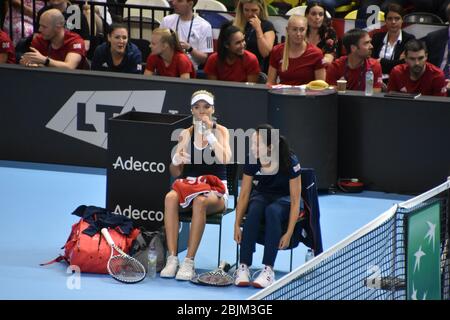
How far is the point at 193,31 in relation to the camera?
1418 centimetres

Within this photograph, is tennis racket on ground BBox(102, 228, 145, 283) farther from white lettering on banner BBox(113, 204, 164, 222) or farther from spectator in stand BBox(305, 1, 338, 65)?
spectator in stand BBox(305, 1, 338, 65)

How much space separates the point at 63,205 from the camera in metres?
12.0

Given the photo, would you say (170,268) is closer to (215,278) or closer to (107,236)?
(215,278)

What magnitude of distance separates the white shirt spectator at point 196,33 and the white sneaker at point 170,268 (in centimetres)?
467

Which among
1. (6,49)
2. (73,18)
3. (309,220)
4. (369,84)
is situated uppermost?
(73,18)

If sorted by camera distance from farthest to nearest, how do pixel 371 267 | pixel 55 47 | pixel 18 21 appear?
pixel 18 21 < pixel 55 47 < pixel 371 267

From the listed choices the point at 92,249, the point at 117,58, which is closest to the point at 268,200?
the point at 92,249

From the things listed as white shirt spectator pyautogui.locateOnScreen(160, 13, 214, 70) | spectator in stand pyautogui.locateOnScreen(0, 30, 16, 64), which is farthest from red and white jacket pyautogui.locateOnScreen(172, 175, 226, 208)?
spectator in stand pyautogui.locateOnScreen(0, 30, 16, 64)

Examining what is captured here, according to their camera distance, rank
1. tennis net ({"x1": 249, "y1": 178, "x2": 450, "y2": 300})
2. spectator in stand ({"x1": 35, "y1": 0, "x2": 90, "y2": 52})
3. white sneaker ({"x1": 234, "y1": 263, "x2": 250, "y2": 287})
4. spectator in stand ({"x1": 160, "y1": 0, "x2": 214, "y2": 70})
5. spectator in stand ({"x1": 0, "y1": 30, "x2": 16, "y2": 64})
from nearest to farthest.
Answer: tennis net ({"x1": 249, "y1": 178, "x2": 450, "y2": 300}) → white sneaker ({"x1": 234, "y1": 263, "x2": 250, "y2": 287}) → spectator in stand ({"x1": 0, "y1": 30, "x2": 16, "y2": 64}) → spectator in stand ({"x1": 160, "y1": 0, "x2": 214, "y2": 70}) → spectator in stand ({"x1": 35, "y1": 0, "x2": 90, "y2": 52})

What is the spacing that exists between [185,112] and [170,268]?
3321mm

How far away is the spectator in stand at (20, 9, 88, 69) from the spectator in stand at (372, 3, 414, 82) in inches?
138

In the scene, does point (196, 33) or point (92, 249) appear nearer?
point (92, 249)

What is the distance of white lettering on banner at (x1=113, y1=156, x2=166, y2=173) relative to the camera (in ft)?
33.6

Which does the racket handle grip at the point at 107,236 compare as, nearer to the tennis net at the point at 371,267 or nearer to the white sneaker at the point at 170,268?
the white sneaker at the point at 170,268
